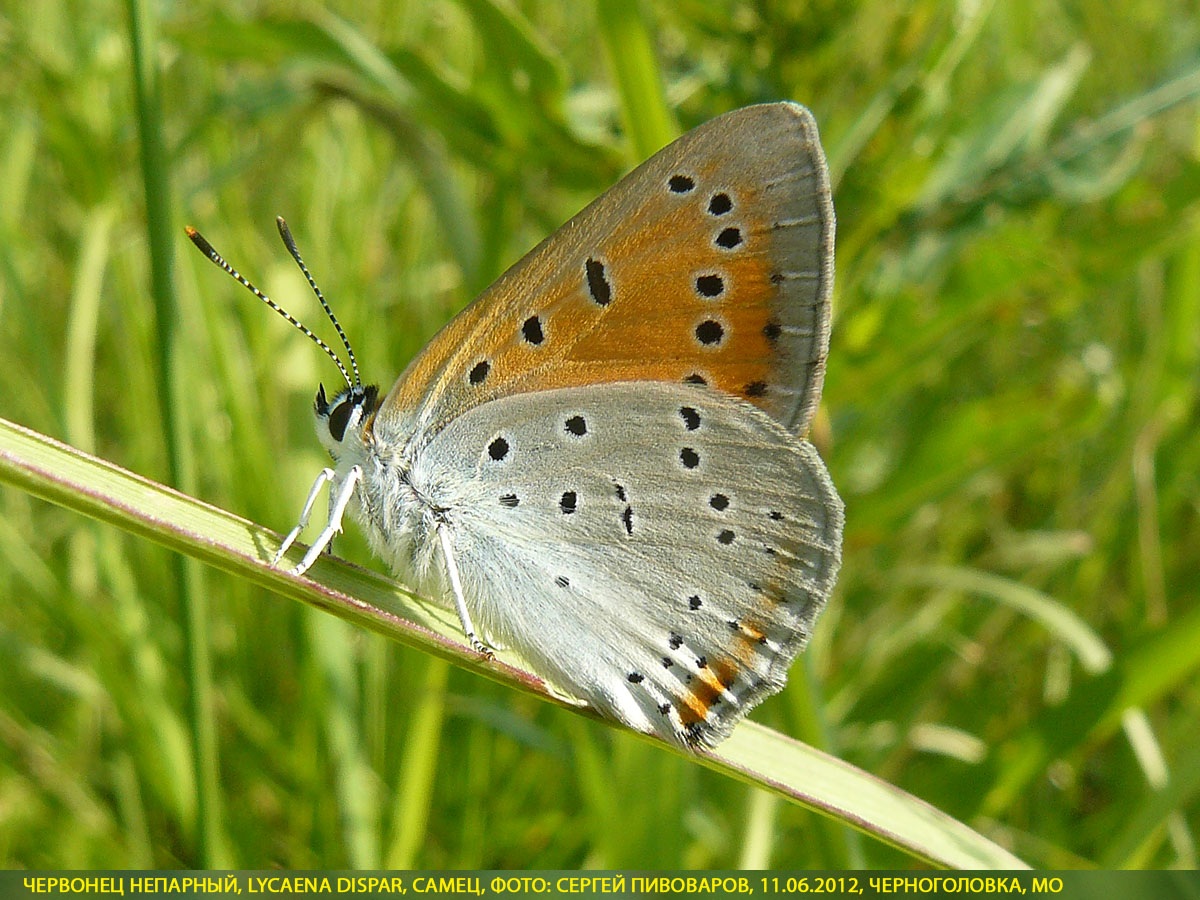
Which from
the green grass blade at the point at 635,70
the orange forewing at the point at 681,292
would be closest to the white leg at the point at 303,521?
the orange forewing at the point at 681,292

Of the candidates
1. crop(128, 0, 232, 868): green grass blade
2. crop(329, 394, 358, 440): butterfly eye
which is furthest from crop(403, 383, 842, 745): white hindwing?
crop(128, 0, 232, 868): green grass blade

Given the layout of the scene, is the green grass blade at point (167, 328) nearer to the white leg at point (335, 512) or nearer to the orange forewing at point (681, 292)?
the white leg at point (335, 512)

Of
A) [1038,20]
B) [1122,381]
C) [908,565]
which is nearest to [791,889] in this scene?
[908,565]

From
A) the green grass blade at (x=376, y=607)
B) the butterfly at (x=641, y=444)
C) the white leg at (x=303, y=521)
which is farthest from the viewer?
the butterfly at (x=641, y=444)

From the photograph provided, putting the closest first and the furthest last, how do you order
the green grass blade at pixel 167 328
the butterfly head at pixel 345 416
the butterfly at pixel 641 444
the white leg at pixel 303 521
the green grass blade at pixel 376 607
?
1. the green grass blade at pixel 376 607
2. the white leg at pixel 303 521
3. the green grass blade at pixel 167 328
4. the butterfly at pixel 641 444
5. the butterfly head at pixel 345 416

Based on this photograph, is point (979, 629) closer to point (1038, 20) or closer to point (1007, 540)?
point (1007, 540)

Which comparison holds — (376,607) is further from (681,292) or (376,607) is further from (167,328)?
(681,292)
